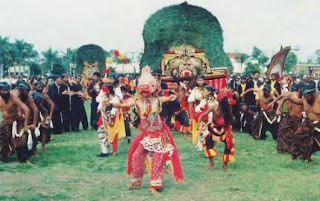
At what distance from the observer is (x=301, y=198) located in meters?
6.58

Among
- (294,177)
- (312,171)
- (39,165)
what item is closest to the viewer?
(294,177)

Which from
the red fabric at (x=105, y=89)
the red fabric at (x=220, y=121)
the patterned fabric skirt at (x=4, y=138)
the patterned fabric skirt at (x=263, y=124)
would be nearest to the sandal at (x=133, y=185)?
the red fabric at (x=220, y=121)

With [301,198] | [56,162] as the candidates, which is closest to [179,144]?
[56,162]

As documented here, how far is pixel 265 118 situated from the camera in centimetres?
1318

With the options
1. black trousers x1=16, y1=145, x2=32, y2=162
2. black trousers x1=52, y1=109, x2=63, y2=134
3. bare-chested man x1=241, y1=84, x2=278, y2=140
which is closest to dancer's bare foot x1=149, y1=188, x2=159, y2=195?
black trousers x1=16, y1=145, x2=32, y2=162

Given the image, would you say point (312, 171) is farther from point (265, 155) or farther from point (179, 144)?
point (179, 144)

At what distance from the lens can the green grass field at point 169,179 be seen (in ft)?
22.5

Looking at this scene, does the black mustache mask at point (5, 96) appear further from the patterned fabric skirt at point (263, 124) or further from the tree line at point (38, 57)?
the tree line at point (38, 57)

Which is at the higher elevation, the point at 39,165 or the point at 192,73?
the point at 192,73

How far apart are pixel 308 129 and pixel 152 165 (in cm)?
348

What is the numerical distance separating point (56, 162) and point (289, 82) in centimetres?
1190

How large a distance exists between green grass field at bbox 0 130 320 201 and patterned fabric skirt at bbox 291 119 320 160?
200 millimetres

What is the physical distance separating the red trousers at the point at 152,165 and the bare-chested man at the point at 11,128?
8.78 feet

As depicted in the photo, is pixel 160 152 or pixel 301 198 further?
pixel 160 152
